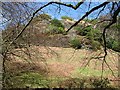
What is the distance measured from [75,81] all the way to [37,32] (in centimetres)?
63

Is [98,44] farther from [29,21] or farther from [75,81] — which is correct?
[29,21]

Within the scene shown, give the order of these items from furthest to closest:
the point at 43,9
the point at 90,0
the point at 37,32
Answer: the point at 37,32, the point at 43,9, the point at 90,0

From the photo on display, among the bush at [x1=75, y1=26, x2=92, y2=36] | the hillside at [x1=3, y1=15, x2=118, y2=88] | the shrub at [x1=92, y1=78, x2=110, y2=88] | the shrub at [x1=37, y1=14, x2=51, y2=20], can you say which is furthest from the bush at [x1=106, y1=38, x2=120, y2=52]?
the shrub at [x1=37, y1=14, x2=51, y2=20]

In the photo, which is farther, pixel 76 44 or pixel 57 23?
pixel 76 44

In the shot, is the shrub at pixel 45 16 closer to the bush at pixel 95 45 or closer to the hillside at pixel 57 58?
the hillside at pixel 57 58

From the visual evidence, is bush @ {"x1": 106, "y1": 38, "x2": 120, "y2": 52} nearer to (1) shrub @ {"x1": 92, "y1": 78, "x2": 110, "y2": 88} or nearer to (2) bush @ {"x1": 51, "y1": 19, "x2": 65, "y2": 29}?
(1) shrub @ {"x1": 92, "y1": 78, "x2": 110, "y2": 88}

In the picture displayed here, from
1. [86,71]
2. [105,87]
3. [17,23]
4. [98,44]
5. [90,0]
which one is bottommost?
[105,87]

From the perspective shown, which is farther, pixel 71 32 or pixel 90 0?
pixel 71 32

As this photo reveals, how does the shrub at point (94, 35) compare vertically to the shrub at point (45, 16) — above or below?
below

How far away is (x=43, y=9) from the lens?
2.43 meters

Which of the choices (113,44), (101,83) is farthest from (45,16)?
(101,83)

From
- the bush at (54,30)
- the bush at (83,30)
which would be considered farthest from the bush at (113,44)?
the bush at (54,30)

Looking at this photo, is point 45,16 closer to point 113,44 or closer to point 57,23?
point 57,23

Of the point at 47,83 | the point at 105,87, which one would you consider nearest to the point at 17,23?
the point at 47,83
